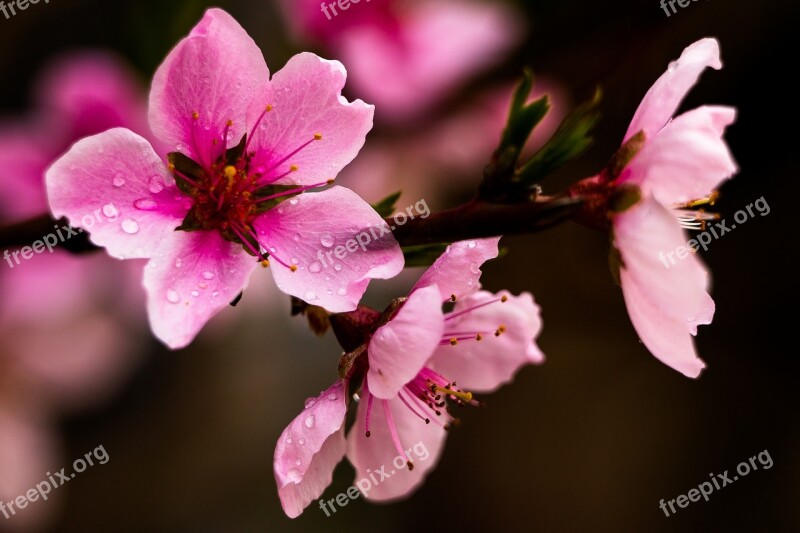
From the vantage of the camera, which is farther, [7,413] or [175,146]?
[7,413]

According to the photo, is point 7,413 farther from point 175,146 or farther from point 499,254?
point 499,254

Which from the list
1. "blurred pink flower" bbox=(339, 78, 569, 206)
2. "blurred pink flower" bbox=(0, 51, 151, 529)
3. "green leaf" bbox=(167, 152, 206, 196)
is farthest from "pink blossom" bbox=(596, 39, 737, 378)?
"blurred pink flower" bbox=(339, 78, 569, 206)

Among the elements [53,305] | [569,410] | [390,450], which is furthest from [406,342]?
[569,410]

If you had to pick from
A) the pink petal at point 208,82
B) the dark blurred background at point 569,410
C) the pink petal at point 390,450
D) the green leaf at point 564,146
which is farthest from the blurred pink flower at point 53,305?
the green leaf at point 564,146

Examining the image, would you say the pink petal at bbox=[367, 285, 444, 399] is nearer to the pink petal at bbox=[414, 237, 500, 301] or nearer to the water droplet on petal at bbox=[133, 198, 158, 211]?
the pink petal at bbox=[414, 237, 500, 301]

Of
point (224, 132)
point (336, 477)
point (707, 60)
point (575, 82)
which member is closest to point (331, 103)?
point (224, 132)

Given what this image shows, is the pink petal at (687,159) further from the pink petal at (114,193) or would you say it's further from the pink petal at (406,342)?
the pink petal at (114,193)

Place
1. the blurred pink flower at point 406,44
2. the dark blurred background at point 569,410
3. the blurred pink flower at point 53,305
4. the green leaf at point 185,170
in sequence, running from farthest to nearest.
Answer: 1. the dark blurred background at point 569,410
2. the blurred pink flower at point 406,44
3. the blurred pink flower at point 53,305
4. the green leaf at point 185,170
